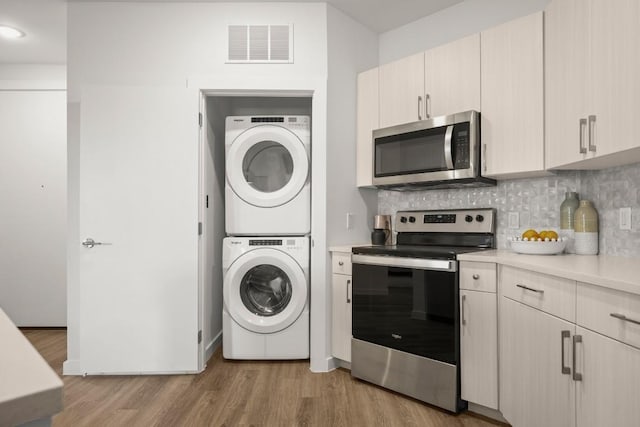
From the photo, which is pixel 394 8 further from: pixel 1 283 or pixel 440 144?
pixel 1 283

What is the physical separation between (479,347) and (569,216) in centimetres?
89

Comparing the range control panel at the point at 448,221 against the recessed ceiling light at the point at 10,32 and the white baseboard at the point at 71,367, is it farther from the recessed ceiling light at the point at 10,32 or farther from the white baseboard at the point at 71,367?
the recessed ceiling light at the point at 10,32

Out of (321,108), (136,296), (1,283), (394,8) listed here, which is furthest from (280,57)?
(1,283)

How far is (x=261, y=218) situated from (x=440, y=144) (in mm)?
1395

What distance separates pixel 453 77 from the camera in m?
2.53

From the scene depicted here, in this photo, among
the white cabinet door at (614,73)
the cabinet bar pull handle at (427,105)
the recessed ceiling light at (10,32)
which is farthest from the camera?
the recessed ceiling light at (10,32)

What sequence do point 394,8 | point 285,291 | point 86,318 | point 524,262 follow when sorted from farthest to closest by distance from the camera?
point 285,291
point 394,8
point 86,318
point 524,262

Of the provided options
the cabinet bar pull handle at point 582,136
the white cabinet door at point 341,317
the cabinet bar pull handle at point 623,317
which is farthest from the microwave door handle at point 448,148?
the cabinet bar pull handle at point 623,317

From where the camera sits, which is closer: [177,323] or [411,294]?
[411,294]

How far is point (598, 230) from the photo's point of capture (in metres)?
2.16

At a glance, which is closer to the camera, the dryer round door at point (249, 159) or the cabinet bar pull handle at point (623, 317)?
the cabinet bar pull handle at point (623, 317)

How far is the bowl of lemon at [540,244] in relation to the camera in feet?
6.81

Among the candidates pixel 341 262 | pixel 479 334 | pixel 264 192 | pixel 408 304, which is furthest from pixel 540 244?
pixel 264 192

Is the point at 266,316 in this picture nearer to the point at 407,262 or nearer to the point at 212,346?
the point at 212,346
